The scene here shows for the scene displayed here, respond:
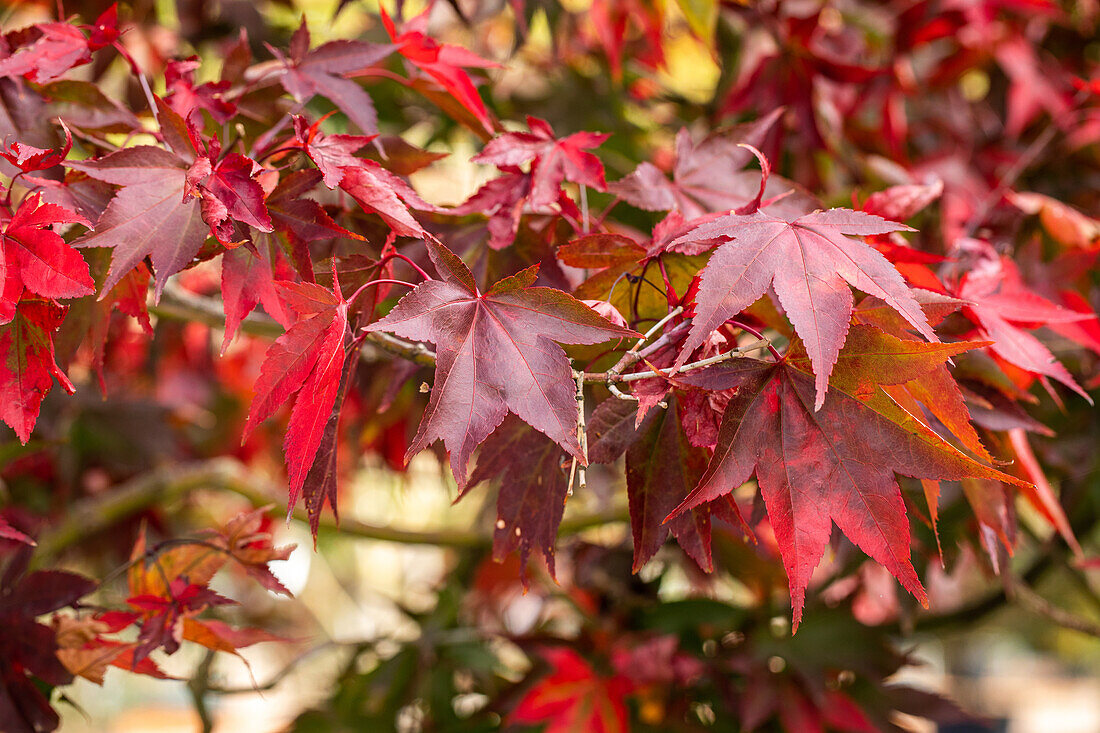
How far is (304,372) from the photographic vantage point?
50 cm

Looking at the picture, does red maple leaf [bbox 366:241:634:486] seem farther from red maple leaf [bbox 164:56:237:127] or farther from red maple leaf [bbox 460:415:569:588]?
red maple leaf [bbox 164:56:237:127]

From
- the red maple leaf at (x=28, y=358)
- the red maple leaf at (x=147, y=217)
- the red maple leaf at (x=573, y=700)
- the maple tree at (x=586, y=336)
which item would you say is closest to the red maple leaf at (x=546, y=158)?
the maple tree at (x=586, y=336)

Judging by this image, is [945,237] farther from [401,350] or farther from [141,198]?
[141,198]

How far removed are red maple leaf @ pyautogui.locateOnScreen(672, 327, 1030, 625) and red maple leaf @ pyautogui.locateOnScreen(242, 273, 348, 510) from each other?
8.1 inches

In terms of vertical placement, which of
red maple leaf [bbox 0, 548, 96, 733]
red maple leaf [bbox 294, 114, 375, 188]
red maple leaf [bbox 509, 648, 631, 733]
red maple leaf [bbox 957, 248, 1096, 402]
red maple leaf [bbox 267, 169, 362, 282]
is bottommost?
red maple leaf [bbox 509, 648, 631, 733]

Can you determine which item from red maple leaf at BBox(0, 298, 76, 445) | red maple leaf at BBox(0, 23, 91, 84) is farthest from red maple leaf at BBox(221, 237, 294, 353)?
red maple leaf at BBox(0, 23, 91, 84)

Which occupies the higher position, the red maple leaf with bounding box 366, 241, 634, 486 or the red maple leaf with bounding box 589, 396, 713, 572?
the red maple leaf with bounding box 366, 241, 634, 486

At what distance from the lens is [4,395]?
541 mm

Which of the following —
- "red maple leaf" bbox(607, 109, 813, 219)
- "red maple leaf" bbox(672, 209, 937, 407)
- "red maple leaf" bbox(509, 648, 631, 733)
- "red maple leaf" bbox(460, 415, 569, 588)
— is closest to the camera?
"red maple leaf" bbox(672, 209, 937, 407)

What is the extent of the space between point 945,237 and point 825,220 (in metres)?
0.69

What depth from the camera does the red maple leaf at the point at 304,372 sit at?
0.48 meters

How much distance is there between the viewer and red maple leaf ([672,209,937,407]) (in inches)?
18.1

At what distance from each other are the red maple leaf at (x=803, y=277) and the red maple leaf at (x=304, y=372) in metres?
0.20

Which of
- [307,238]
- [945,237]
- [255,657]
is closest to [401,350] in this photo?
[307,238]
